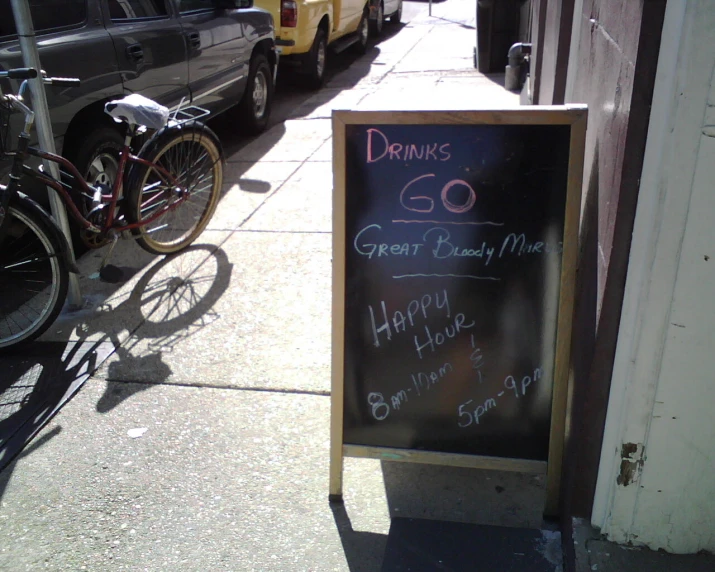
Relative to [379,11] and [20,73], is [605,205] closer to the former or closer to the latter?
[20,73]

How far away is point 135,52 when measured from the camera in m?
5.52

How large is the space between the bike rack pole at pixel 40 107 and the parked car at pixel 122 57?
47 cm

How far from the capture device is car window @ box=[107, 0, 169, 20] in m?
5.51

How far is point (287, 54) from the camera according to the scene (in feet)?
33.0

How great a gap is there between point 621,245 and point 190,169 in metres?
3.48

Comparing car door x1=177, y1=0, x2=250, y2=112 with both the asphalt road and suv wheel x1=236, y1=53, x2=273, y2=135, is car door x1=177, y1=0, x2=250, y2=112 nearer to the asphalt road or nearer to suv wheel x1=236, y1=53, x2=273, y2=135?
suv wheel x1=236, y1=53, x2=273, y2=135

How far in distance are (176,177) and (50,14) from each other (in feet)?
4.23

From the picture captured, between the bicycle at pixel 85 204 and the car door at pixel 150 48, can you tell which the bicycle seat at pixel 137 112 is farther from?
the car door at pixel 150 48

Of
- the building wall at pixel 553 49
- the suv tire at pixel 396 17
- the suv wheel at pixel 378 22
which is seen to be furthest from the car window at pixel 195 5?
the suv tire at pixel 396 17

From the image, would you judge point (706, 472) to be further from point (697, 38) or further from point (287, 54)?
point (287, 54)

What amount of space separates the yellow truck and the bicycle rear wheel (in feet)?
17.9

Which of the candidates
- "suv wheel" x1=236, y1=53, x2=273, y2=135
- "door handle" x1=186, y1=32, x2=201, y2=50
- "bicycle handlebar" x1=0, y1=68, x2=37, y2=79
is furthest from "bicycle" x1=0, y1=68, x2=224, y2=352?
"suv wheel" x1=236, y1=53, x2=273, y2=135

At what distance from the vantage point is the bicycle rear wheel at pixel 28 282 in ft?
12.7

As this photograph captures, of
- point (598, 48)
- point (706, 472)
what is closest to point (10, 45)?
point (598, 48)
